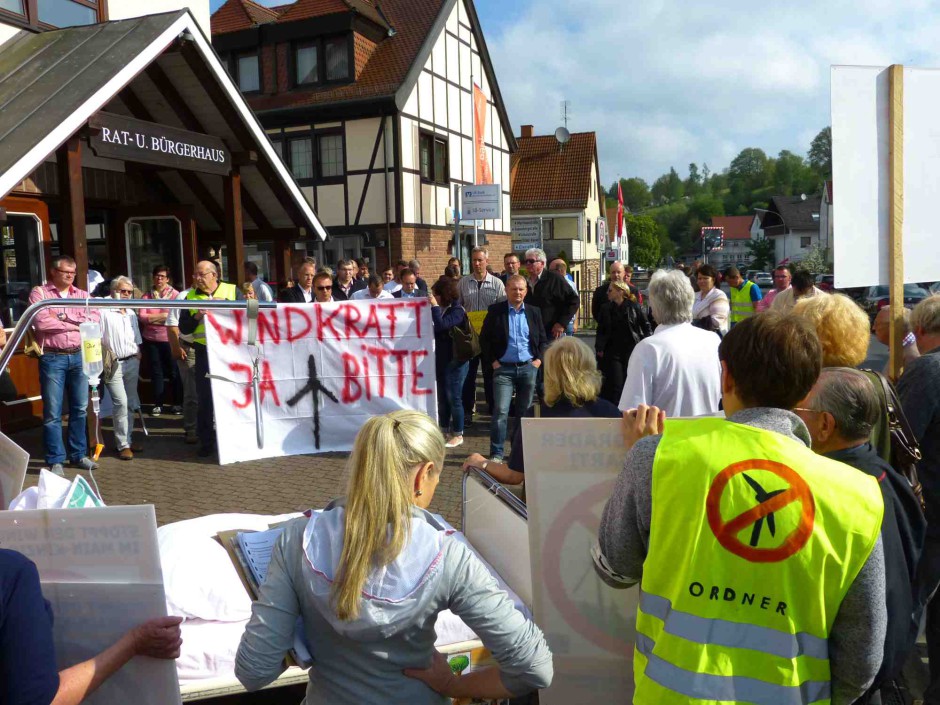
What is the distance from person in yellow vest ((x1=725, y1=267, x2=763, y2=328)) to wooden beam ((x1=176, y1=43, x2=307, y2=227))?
679 cm

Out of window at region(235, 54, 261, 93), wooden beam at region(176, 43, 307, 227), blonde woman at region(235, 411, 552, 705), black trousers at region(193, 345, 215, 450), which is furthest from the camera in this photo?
window at region(235, 54, 261, 93)

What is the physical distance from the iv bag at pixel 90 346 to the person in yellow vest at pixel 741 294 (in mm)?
8260

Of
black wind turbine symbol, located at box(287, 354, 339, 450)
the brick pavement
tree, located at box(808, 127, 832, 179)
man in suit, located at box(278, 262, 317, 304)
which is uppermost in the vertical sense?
tree, located at box(808, 127, 832, 179)

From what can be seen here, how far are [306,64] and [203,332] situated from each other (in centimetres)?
1710

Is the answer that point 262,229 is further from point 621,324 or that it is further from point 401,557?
point 401,557

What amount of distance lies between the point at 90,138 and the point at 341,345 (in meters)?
3.73

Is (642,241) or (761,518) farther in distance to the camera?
(642,241)

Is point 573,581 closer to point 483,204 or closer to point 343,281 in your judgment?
point 343,281

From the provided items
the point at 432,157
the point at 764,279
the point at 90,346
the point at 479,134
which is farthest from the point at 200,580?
the point at 764,279

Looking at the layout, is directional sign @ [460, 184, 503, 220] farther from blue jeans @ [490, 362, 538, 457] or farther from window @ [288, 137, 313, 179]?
blue jeans @ [490, 362, 538, 457]

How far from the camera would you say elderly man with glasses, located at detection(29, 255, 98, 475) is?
24.3 ft

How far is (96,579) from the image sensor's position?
2.22 metres

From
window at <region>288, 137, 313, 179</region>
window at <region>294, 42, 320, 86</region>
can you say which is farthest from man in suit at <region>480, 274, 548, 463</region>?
window at <region>294, 42, 320, 86</region>

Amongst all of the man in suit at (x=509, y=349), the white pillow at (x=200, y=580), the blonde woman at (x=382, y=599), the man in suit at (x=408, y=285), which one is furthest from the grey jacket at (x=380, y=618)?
the man in suit at (x=408, y=285)
